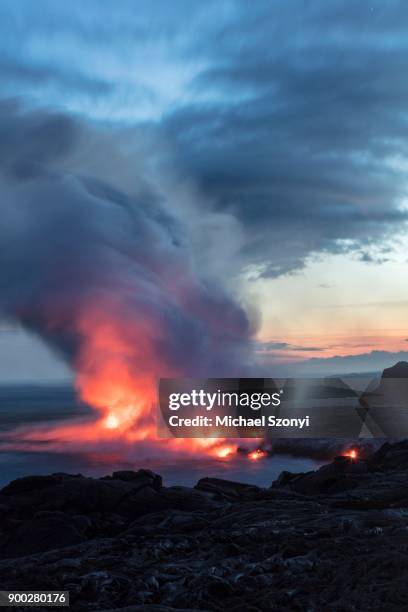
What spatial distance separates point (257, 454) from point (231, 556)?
253 ft

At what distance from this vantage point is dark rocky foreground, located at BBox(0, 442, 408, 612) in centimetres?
1605

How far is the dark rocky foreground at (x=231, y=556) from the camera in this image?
1605 centimetres

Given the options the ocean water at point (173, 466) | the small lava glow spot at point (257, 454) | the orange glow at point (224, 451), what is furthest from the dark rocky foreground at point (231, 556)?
the orange glow at point (224, 451)

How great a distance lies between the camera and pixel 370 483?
3522cm

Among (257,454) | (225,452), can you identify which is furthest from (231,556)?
(225,452)

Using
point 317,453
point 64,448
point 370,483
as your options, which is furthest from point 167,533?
point 64,448

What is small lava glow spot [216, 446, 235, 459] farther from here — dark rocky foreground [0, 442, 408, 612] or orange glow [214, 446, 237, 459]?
dark rocky foreground [0, 442, 408, 612]

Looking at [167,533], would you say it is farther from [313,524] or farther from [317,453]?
[317,453]

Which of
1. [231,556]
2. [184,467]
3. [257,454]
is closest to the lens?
[231,556]

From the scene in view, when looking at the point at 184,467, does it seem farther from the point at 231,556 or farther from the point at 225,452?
the point at 231,556

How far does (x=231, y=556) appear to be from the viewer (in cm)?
1986

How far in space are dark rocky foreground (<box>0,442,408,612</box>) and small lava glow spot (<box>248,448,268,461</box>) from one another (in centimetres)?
6010

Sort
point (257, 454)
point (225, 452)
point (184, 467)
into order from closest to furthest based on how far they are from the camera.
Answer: point (184, 467)
point (257, 454)
point (225, 452)

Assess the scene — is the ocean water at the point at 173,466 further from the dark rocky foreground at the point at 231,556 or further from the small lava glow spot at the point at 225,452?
the dark rocky foreground at the point at 231,556
